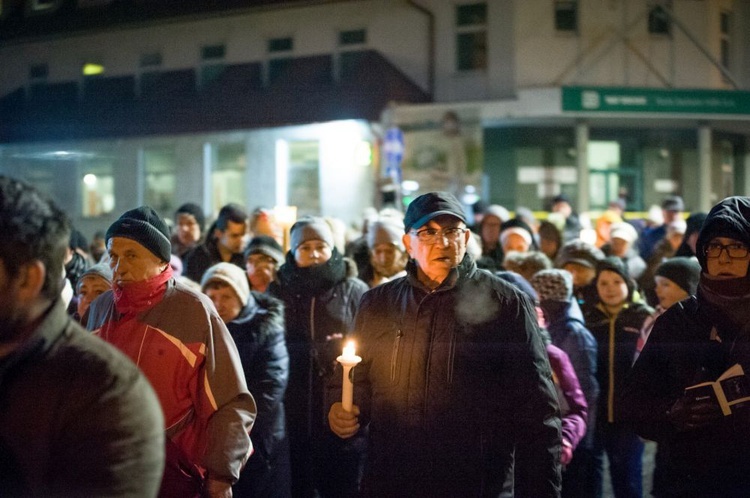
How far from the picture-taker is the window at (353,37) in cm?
2597

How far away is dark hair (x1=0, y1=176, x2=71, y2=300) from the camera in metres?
Answer: 2.06

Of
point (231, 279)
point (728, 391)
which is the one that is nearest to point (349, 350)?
point (728, 391)

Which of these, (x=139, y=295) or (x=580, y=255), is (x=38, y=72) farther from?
(x=139, y=295)

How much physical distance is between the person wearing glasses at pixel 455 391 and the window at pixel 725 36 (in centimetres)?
2277

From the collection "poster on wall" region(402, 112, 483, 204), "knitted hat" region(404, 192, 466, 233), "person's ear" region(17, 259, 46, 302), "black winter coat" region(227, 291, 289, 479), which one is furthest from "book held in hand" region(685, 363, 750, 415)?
"poster on wall" region(402, 112, 483, 204)

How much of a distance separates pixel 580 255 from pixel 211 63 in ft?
76.8

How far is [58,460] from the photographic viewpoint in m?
2.07

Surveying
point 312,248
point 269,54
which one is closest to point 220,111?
point 269,54

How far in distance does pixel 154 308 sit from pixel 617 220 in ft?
27.6

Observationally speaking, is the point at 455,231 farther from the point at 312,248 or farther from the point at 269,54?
the point at 269,54

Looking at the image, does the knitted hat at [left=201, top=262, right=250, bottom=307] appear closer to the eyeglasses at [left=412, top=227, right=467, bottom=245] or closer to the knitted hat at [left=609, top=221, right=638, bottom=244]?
the eyeglasses at [left=412, top=227, right=467, bottom=245]

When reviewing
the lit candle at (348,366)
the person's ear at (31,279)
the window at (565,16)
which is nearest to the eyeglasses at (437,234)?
the lit candle at (348,366)

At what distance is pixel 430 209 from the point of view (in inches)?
154

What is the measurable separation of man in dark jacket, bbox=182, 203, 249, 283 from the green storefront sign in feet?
48.6
